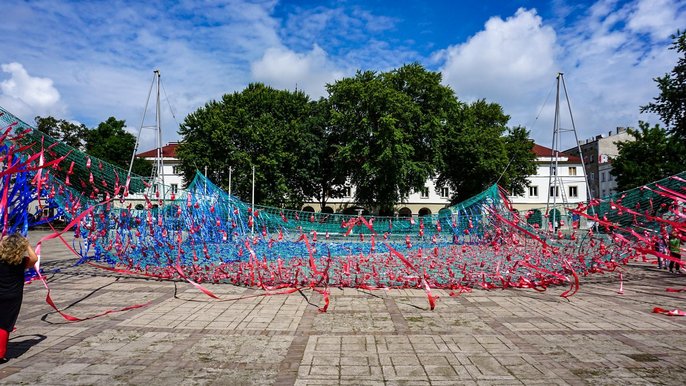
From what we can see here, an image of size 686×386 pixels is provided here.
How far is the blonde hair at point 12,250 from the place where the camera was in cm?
518

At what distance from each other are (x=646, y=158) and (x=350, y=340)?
133 feet

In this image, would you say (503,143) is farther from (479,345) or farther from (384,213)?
(479,345)

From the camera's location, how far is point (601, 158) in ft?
219

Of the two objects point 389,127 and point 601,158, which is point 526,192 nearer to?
point 601,158

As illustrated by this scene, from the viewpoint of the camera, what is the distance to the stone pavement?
15.6ft

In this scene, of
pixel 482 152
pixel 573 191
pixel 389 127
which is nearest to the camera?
pixel 389 127

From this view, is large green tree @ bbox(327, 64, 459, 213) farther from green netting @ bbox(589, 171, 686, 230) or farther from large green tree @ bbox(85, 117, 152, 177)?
large green tree @ bbox(85, 117, 152, 177)

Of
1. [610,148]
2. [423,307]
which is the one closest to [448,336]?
[423,307]

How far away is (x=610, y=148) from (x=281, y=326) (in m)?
76.3

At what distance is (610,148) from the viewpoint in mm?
68875

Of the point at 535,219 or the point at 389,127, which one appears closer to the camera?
the point at 535,219

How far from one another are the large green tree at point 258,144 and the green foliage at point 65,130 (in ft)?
58.7

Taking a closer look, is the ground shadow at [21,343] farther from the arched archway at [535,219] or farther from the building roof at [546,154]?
the building roof at [546,154]

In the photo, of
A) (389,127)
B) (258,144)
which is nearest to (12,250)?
(389,127)
